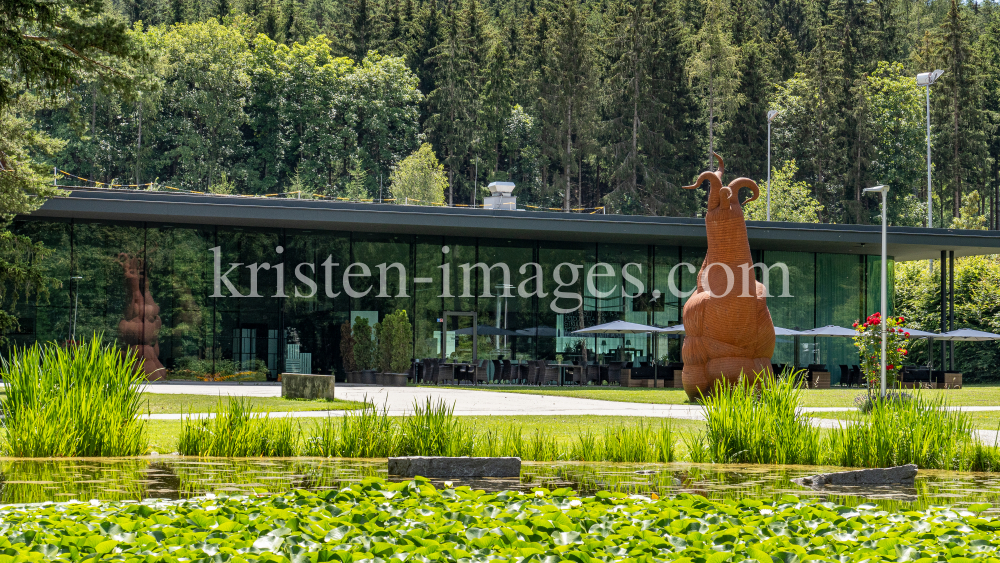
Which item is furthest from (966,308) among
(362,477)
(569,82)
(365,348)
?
(362,477)

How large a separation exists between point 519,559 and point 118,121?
202 ft

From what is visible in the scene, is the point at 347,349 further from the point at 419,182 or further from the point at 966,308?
the point at 419,182

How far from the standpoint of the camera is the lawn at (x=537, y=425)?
1066 centimetres

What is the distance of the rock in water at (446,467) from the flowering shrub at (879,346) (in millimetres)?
11477

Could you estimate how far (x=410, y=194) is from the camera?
52.8 m

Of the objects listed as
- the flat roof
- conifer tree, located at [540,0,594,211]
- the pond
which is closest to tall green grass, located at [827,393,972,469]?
the pond

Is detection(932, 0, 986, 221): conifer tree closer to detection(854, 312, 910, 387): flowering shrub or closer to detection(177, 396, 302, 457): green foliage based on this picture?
detection(854, 312, 910, 387): flowering shrub

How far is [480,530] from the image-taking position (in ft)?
16.2

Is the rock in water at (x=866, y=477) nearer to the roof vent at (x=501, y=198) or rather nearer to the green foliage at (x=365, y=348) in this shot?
the green foliage at (x=365, y=348)

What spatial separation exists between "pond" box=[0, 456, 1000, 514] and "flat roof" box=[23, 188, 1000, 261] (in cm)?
1638

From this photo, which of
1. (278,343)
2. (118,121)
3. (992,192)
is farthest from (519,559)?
(992,192)

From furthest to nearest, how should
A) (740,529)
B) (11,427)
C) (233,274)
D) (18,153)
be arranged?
(233,274), (18,153), (11,427), (740,529)

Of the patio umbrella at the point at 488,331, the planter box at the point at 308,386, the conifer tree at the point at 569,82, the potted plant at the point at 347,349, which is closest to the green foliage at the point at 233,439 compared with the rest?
the planter box at the point at 308,386

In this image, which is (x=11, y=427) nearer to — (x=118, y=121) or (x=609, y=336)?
(x=609, y=336)
